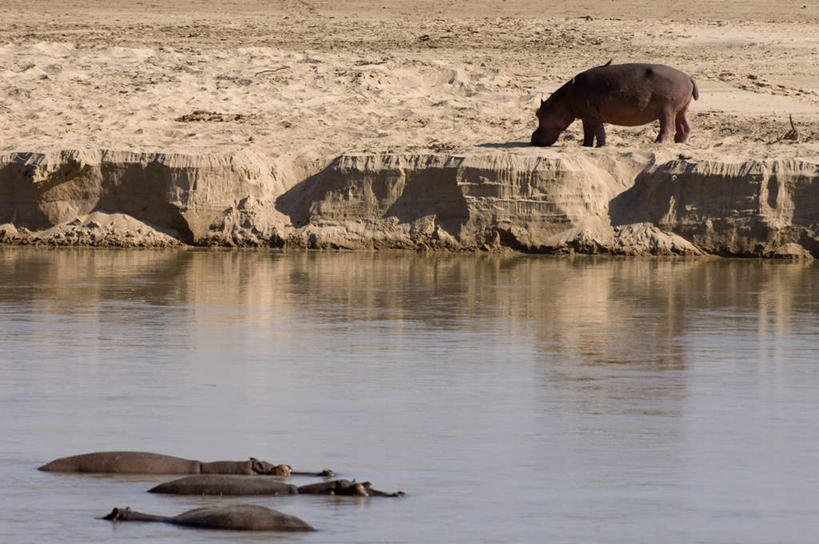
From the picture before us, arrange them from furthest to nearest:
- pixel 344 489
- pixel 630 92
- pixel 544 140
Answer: pixel 544 140, pixel 630 92, pixel 344 489

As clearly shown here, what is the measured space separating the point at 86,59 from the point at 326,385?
18511mm

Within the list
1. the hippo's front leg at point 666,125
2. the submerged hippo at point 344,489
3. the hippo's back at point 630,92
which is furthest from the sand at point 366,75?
the submerged hippo at point 344,489

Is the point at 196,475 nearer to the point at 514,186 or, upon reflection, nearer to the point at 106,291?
the point at 106,291

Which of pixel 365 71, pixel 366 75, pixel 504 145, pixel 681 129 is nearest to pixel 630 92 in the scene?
pixel 681 129

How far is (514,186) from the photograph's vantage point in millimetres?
21531

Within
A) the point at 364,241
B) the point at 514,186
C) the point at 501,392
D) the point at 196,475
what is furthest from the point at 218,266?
the point at 196,475

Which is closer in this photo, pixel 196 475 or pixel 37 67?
pixel 196 475

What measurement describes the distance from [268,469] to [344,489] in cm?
48

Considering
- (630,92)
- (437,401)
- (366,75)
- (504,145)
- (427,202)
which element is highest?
(366,75)

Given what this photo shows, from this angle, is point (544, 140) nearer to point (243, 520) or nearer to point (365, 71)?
point (365, 71)

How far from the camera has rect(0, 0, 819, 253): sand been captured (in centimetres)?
2361

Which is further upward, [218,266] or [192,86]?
[192,86]

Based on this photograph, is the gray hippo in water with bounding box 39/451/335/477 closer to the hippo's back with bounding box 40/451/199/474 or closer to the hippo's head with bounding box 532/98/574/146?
the hippo's back with bounding box 40/451/199/474

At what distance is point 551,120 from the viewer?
22.7m
